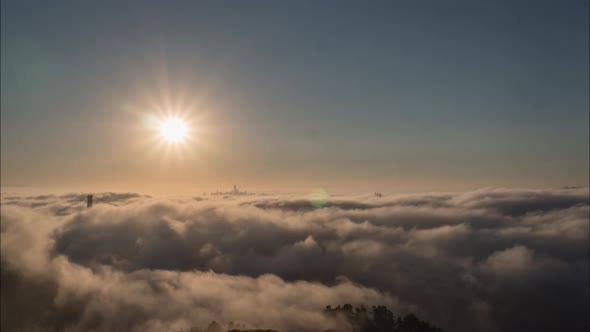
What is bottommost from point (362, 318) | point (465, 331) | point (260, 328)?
point (465, 331)

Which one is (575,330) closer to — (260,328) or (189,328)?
(260,328)

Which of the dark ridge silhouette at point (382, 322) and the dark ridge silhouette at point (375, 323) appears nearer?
the dark ridge silhouette at point (382, 322)

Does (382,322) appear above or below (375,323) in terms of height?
above

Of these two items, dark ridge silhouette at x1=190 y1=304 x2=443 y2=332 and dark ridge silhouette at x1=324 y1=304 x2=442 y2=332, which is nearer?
dark ridge silhouette at x1=324 y1=304 x2=442 y2=332

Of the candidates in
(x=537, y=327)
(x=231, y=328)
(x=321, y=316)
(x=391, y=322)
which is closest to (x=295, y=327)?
(x=321, y=316)

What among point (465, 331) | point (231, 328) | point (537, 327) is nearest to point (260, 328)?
point (231, 328)

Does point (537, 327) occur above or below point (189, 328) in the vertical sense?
below

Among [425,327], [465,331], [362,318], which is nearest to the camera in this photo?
[425,327]

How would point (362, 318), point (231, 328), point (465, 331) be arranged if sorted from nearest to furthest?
point (362, 318), point (231, 328), point (465, 331)

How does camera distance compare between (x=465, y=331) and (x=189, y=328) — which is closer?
(x=189, y=328)

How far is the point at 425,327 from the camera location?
143375 mm

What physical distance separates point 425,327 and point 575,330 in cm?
12675

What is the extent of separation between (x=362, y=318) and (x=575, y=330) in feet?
475

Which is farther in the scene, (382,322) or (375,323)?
(375,323)
